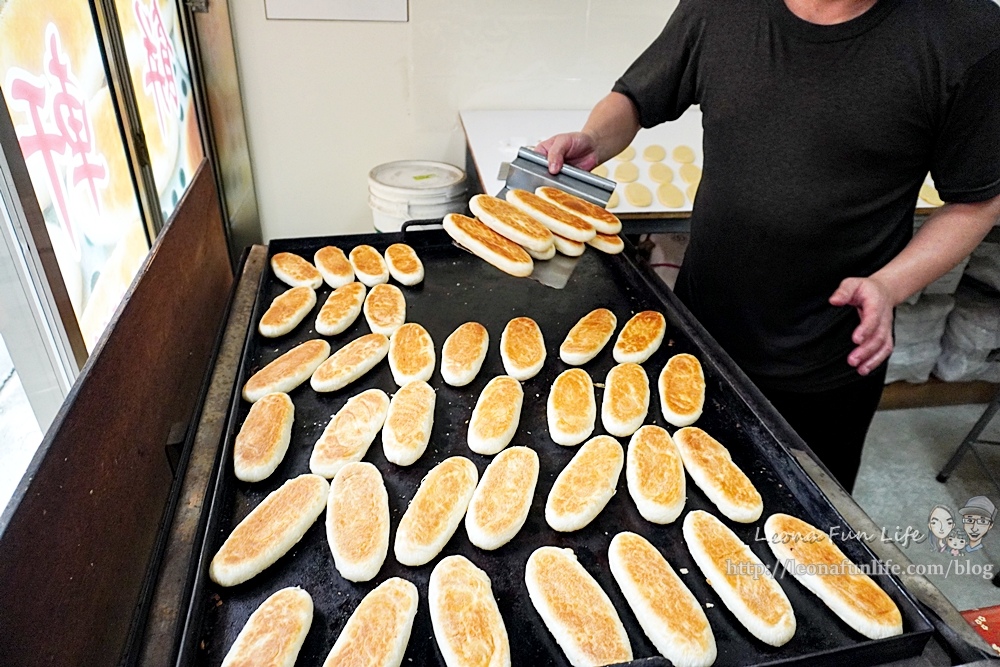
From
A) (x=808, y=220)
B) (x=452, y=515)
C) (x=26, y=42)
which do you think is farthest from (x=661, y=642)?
(x=26, y=42)

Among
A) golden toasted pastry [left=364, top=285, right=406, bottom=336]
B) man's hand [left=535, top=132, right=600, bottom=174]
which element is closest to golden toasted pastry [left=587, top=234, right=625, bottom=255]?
man's hand [left=535, top=132, right=600, bottom=174]

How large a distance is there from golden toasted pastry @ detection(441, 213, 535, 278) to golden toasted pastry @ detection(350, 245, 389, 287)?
0.22 metres

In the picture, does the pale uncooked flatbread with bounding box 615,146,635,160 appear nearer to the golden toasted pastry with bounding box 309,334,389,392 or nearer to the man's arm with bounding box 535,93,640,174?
the man's arm with bounding box 535,93,640,174

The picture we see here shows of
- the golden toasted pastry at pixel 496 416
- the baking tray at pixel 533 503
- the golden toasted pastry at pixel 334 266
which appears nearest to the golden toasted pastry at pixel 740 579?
the baking tray at pixel 533 503

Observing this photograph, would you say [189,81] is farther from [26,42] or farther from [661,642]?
[661,642]

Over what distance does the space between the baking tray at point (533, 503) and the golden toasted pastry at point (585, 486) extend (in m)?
0.03

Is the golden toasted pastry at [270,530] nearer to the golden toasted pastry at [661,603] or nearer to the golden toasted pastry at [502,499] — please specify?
the golden toasted pastry at [502,499]

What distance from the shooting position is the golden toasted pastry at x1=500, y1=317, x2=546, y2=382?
1369 mm

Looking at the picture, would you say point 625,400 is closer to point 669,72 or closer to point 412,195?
point 669,72

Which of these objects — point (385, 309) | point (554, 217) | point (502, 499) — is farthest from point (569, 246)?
point (502, 499)

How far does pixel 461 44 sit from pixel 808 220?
2.10m

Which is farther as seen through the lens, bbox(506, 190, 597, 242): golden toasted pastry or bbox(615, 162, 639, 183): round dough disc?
bbox(615, 162, 639, 183): round dough disc

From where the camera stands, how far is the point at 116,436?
953 mm

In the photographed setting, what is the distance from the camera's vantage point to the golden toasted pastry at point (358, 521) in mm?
951
